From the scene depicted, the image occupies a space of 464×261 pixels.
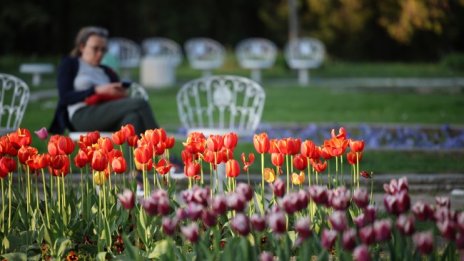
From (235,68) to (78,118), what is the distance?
21.2 metres

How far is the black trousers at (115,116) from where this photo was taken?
824cm

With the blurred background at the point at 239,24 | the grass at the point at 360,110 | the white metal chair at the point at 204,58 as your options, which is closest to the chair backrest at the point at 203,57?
the white metal chair at the point at 204,58

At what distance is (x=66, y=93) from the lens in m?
8.34

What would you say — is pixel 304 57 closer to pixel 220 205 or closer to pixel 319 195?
pixel 319 195

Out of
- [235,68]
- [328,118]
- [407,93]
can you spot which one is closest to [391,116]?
[328,118]

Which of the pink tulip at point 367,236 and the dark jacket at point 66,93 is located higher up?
the pink tulip at point 367,236

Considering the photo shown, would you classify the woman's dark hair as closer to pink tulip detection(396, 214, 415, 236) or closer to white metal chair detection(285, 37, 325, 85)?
pink tulip detection(396, 214, 415, 236)

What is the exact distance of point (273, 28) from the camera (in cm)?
3391

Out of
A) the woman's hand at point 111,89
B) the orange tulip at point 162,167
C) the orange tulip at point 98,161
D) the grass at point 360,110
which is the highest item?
the orange tulip at point 98,161

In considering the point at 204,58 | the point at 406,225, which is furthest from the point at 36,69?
the point at 406,225

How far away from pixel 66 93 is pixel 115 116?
43 cm

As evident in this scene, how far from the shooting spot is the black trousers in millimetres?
8242

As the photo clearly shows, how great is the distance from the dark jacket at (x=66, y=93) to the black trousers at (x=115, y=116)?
0.10m

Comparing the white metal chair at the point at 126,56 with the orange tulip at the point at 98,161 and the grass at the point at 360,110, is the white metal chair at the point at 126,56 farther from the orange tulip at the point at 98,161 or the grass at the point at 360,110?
the orange tulip at the point at 98,161
